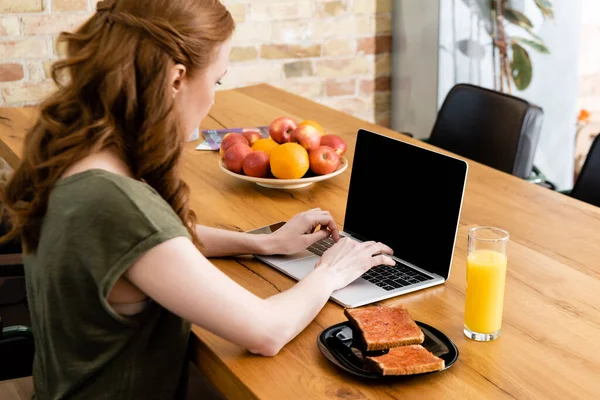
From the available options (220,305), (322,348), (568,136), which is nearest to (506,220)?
(322,348)

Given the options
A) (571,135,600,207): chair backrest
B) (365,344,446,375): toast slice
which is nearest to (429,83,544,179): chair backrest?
(571,135,600,207): chair backrest

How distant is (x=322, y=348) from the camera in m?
1.18

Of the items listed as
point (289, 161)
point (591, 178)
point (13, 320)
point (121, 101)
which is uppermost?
point (121, 101)

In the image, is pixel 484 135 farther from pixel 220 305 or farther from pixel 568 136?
pixel 220 305

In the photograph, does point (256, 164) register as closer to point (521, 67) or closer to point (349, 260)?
point (349, 260)

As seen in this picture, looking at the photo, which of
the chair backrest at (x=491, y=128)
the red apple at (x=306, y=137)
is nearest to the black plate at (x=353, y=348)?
the red apple at (x=306, y=137)

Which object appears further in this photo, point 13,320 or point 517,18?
point 517,18

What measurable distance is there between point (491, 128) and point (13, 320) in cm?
140

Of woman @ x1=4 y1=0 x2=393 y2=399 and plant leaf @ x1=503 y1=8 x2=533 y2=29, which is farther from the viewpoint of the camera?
plant leaf @ x1=503 y1=8 x2=533 y2=29

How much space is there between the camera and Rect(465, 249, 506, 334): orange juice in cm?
121

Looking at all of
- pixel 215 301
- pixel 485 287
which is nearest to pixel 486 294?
pixel 485 287

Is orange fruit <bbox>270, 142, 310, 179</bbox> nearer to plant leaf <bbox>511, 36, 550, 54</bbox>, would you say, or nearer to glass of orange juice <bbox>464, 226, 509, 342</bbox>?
glass of orange juice <bbox>464, 226, 509, 342</bbox>

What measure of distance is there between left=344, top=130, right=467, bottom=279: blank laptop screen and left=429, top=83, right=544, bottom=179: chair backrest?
2.79 feet

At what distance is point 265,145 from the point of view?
77.0 inches
